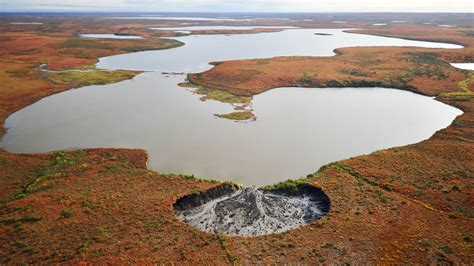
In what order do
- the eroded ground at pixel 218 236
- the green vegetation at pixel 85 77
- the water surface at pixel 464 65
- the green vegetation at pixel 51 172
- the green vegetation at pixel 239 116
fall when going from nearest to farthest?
1. the eroded ground at pixel 218 236
2. the green vegetation at pixel 51 172
3. the green vegetation at pixel 239 116
4. the green vegetation at pixel 85 77
5. the water surface at pixel 464 65

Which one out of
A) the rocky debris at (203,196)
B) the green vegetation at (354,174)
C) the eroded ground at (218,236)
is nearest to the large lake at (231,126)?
the green vegetation at (354,174)

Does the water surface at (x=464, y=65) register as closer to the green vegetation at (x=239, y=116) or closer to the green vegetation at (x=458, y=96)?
the green vegetation at (x=458, y=96)

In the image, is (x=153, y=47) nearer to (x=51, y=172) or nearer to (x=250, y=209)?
(x=51, y=172)

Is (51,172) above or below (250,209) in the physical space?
below

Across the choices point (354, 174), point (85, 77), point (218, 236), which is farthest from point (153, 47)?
point (218, 236)

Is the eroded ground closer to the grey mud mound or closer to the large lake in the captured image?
the grey mud mound
